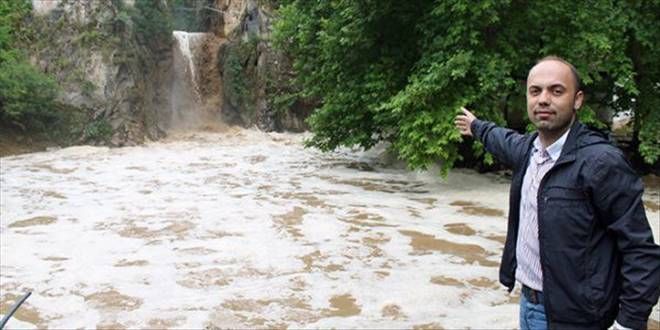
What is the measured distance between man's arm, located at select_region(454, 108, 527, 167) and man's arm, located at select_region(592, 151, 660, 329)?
1.53 ft

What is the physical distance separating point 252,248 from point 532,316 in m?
4.77

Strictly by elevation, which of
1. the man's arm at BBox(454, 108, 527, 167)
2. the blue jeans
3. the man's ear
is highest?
the man's ear

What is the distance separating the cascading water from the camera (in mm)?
21688

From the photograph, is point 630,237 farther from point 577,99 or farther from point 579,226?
point 577,99

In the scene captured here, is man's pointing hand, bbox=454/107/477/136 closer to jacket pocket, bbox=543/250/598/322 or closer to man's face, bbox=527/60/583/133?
man's face, bbox=527/60/583/133

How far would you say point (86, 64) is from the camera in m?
17.5

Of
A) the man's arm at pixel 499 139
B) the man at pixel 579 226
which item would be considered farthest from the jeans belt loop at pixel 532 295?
the man's arm at pixel 499 139

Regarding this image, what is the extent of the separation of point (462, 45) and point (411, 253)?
446 cm

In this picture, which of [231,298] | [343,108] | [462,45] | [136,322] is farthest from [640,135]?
[136,322]

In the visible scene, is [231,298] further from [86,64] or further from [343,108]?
[86,64]

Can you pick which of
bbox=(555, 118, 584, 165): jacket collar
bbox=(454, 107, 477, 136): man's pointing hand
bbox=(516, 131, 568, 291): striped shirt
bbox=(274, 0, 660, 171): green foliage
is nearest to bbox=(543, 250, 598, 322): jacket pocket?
bbox=(516, 131, 568, 291): striped shirt

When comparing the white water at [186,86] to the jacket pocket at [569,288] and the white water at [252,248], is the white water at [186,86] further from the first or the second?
the jacket pocket at [569,288]

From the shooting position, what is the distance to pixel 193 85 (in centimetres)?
2256

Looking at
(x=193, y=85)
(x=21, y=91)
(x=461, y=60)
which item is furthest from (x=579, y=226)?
(x=193, y=85)
